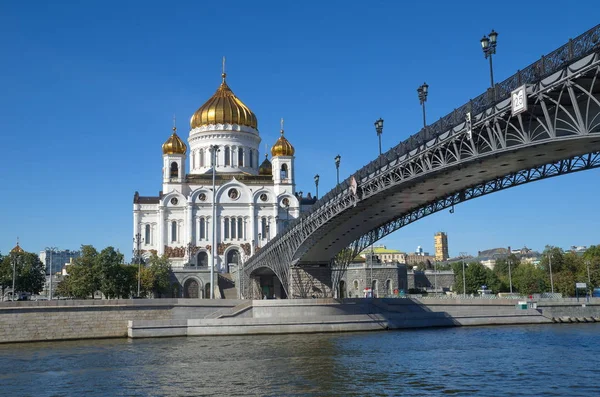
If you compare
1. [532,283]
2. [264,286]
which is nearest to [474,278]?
[532,283]

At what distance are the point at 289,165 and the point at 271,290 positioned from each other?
18447mm

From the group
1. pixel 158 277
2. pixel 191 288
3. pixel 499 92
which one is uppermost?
pixel 499 92

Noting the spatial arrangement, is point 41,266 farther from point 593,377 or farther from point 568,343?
point 593,377

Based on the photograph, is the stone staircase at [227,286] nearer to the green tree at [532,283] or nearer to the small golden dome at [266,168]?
the small golden dome at [266,168]

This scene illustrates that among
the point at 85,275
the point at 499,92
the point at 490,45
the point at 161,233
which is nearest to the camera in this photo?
the point at 499,92

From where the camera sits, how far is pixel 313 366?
88.4 feet

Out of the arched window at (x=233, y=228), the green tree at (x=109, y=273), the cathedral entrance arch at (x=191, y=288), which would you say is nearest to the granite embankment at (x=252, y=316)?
the green tree at (x=109, y=273)

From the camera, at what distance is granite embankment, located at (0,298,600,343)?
40781 millimetres

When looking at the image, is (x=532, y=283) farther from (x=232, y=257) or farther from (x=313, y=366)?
(x=313, y=366)

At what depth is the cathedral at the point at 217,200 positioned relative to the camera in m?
78.1

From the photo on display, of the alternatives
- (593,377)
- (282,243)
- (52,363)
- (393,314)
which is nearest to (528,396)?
(593,377)

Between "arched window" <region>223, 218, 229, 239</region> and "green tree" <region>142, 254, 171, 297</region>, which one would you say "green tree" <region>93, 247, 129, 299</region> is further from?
"arched window" <region>223, 218, 229, 239</region>

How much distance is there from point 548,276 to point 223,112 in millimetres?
42465

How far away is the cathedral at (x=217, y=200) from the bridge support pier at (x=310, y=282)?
25087 millimetres
